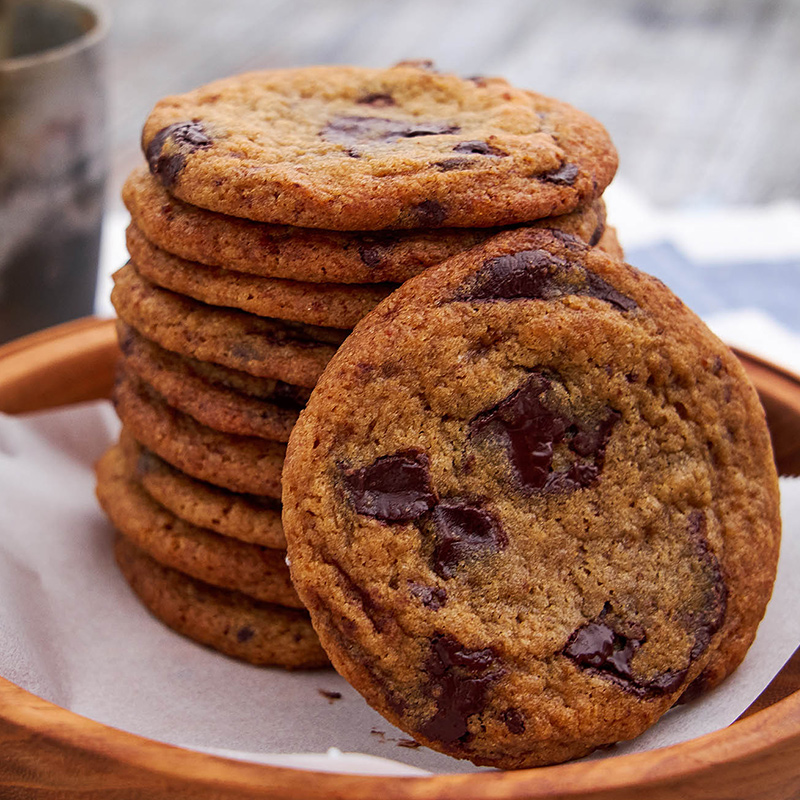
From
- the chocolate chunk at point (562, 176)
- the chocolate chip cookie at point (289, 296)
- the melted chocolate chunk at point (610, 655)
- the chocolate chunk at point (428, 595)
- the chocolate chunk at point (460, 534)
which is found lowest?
the melted chocolate chunk at point (610, 655)

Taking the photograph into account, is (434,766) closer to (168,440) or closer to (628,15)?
(168,440)

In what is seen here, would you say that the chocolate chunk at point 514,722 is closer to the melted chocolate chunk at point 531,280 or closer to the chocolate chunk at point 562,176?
the melted chocolate chunk at point 531,280

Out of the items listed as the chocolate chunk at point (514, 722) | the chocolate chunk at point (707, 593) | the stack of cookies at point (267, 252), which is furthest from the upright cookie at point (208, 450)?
the chocolate chunk at point (707, 593)

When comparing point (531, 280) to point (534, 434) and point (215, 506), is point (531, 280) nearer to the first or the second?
point (534, 434)

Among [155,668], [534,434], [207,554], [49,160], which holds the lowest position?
[155,668]

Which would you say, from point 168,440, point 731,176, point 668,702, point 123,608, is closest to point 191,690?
point 123,608

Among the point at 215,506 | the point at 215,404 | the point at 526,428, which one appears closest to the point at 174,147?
the point at 215,404
